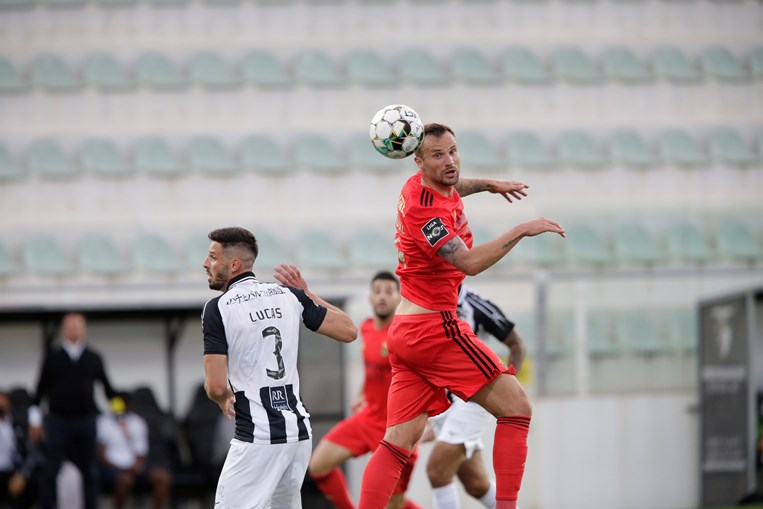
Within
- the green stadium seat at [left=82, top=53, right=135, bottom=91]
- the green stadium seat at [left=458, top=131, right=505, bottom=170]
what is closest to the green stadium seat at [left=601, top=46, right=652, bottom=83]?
the green stadium seat at [left=458, top=131, right=505, bottom=170]

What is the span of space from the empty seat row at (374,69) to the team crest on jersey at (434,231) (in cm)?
1297

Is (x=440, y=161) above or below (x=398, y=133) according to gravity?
below

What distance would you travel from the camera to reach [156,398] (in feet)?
46.8

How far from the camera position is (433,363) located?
646cm

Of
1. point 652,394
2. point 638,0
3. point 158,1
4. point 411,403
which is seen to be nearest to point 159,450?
point 652,394

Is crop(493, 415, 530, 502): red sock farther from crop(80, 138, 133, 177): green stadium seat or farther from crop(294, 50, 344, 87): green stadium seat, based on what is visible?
crop(294, 50, 344, 87): green stadium seat

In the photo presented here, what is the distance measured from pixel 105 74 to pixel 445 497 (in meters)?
12.4

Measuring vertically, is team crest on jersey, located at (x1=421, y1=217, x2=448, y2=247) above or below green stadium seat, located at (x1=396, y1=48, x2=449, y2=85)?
below

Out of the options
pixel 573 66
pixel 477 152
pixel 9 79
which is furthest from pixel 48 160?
pixel 573 66

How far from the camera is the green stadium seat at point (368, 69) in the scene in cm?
1898

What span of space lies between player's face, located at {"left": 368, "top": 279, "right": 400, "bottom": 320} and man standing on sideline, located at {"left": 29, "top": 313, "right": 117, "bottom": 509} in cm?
391

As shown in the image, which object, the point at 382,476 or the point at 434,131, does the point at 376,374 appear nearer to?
the point at 382,476

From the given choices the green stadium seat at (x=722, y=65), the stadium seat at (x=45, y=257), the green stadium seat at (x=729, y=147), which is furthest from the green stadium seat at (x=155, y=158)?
the green stadium seat at (x=722, y=65)

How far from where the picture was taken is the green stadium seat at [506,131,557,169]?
18.8m
